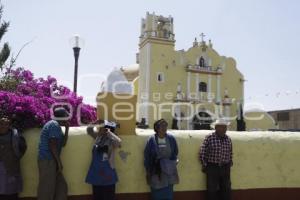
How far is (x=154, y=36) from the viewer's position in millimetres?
38656

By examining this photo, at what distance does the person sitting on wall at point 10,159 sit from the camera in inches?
201

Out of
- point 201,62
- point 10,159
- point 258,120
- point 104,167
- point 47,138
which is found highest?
point 201,62

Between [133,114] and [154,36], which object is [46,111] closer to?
[133,114]

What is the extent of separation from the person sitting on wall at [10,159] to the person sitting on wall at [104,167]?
87 cm

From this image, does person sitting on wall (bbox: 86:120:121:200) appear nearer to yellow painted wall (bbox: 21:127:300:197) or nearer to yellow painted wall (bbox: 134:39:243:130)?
yellow painted wall (bbox: 21:127:300:197)

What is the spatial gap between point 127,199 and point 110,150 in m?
0.93

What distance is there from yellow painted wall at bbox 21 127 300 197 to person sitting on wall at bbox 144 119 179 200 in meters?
0.34

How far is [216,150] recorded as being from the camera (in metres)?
5.93

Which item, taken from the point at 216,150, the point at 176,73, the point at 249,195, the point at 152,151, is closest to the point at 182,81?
the point at 176,73

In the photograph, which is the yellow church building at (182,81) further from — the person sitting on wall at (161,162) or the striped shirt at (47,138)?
the striped shirt at (47,138)

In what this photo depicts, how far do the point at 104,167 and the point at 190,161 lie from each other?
57.1 inches

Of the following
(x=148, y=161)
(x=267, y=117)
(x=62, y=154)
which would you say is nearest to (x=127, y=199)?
(x=148, y=161)

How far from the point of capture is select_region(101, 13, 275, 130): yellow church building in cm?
3828

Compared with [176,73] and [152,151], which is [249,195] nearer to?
[152,151]
